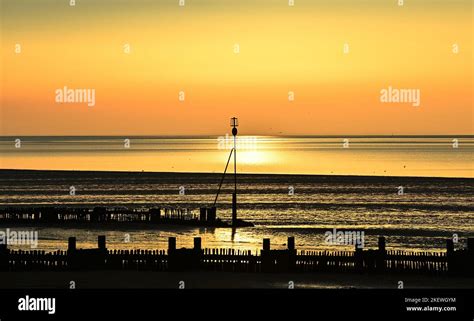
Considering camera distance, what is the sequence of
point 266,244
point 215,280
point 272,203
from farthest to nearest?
1. point 272,203
2. point 266,244
3. point 215,280

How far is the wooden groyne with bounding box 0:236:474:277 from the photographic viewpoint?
3962 centimetres

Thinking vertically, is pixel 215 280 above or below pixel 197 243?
below

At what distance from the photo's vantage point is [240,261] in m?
40.3

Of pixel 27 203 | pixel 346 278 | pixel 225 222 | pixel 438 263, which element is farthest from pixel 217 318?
pixel 27 203

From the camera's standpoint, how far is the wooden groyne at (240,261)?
39.6 metres

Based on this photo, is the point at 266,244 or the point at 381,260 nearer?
the point at 381,260

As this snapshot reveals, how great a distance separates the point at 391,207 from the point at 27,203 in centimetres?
3740

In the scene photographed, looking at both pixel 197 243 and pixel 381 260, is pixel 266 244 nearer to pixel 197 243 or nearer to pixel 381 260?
pixel 197 243

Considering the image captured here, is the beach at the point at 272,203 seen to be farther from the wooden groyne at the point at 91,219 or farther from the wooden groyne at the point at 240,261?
the wooden groyne at the point at 240,261

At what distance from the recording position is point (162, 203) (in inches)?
4158

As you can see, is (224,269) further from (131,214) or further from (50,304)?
(131,214)

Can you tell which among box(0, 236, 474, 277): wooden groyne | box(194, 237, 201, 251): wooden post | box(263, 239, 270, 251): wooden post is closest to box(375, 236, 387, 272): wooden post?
box(0, 236, 474, 277): wooden groyne

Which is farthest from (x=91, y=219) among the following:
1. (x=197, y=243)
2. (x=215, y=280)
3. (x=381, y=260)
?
(x=381, y=260)

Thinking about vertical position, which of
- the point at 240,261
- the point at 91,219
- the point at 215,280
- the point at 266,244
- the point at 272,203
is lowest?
the point at 215,280
